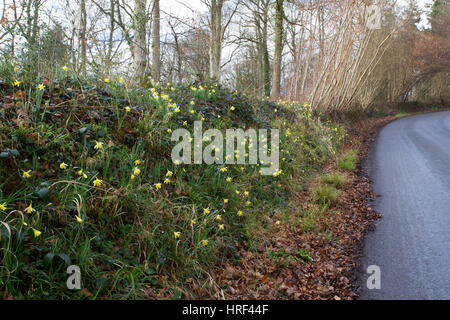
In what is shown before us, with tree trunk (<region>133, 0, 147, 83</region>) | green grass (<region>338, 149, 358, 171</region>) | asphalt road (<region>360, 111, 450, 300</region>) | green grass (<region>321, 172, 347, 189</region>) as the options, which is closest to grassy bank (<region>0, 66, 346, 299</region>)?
green grass (<region>321, 172, 347, 189</region>)

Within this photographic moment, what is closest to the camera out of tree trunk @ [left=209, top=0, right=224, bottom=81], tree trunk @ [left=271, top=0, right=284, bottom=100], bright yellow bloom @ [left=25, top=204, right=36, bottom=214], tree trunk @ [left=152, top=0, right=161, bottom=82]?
bright yellow bloom @ [left=25, top=204, right=36, bottom=214]

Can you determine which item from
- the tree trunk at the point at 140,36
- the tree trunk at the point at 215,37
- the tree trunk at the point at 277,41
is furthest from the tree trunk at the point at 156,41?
the tree trunk at the point at 277,41

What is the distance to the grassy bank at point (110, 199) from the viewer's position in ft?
6.68

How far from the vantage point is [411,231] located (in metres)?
3.56

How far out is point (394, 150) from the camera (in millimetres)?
8117

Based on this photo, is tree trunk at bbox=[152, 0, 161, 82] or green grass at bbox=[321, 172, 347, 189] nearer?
green grass at bbox=[321, 172, 347, 189]

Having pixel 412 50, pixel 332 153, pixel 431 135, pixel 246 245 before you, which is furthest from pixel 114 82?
pixel 412 50

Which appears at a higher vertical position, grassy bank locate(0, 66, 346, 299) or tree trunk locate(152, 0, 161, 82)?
tree trunk locate(152, 0, 161, 82)

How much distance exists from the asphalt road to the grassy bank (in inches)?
42.9

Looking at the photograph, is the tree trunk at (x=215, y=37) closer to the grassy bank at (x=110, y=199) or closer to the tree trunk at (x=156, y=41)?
the tree trunk at (x=156, y=41)

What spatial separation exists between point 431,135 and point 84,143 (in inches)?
434

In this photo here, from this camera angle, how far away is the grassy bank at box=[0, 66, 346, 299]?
6.68 feet

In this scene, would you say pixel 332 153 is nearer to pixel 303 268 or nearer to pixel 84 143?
pixel 303 268

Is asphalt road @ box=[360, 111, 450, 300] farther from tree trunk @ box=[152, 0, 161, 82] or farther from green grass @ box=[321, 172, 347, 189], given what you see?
tree trunk @ box=[152, 0, 161, 82]
